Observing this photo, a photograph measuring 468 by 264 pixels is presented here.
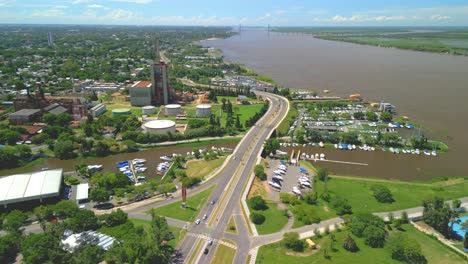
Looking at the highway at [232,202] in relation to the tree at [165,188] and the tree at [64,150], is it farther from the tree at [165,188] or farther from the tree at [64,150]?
the tree at [64,150]

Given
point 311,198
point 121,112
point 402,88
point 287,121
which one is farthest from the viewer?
point 402,88

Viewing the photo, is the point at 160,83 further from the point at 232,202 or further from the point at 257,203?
the point at 257,203

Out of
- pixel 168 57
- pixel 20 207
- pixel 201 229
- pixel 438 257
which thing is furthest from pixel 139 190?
pixel 168 57

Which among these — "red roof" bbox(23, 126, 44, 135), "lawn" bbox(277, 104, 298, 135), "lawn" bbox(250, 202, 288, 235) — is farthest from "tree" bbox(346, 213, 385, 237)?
"red roof" bbox(23, 126, 44, 135)

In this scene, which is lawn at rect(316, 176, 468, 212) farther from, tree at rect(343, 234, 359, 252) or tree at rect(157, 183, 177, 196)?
tree at rect(157, 183, 177, 196)

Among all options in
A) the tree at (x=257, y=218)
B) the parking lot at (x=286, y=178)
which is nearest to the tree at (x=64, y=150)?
the parking lot at (x=286, y=178)

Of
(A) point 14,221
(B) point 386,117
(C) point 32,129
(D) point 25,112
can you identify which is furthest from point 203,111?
(A) point 14,221
